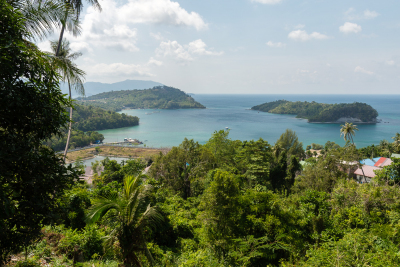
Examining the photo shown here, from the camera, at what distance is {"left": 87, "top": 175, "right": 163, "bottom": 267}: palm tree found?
477cm

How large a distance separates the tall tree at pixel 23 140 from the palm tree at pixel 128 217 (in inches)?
69.2

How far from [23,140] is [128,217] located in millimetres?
2736

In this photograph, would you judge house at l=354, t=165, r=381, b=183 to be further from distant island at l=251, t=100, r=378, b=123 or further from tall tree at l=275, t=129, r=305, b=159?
distant island at l=251, t=100, r=378, b=123

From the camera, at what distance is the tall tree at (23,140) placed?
8.84ft

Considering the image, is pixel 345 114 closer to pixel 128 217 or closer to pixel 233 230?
pixel 233 230

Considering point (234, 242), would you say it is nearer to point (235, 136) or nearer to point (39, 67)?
point (39, 67)

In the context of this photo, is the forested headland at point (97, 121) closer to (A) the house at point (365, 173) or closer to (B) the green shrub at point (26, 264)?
(A) the house at point (365, 173)

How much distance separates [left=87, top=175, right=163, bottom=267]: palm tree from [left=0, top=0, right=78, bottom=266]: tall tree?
5.77 ft

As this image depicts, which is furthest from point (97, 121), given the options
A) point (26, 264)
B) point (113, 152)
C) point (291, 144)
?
point (26, 264)

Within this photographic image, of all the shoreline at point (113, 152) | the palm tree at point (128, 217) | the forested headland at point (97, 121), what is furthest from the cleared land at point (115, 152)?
the palm tree at point (128, 217)

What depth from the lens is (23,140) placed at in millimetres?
2912

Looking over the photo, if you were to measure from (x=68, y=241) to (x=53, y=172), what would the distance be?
314cm

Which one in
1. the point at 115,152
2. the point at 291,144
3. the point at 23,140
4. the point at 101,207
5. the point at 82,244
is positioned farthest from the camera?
the point at 115,152

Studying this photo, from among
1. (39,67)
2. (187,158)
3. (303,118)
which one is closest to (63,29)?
(39,67)
